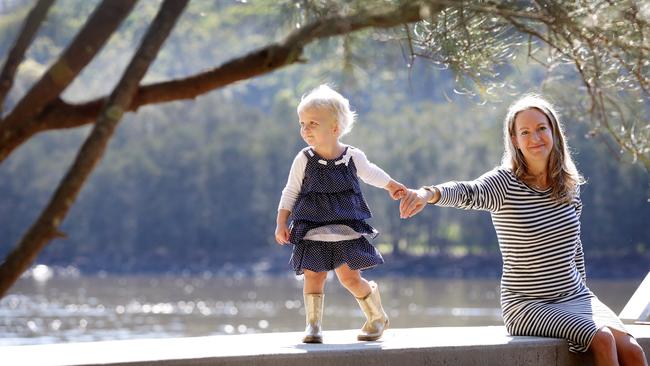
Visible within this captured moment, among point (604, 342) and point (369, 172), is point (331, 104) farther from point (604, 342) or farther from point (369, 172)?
point (604, 342)

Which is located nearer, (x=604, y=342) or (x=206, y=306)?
(x=604, y=342)

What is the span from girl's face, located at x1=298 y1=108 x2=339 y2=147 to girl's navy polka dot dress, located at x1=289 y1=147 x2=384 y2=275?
0.20 ft

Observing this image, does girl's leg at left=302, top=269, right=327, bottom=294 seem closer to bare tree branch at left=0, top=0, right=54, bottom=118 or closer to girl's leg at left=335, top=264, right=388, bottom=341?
girl's leg at left=335, top=264, right=388, bottom=341

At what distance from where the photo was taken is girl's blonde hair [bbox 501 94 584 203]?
4.13m

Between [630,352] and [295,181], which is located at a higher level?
[295,181]

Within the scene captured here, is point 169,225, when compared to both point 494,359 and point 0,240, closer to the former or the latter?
point 0,240

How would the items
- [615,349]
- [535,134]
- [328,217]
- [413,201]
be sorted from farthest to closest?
A: 1. [535,134]
2. [328,217]
3. [413,201]
4. [615,349]

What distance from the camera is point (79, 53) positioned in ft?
9.20

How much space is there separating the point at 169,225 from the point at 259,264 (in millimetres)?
4883

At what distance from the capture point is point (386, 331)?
434 cm

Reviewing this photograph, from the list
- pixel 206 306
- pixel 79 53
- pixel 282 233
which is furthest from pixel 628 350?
pixel 206 306

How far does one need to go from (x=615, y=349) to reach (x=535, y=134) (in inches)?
31.9

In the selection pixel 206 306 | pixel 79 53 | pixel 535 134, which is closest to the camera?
pixel 79 53

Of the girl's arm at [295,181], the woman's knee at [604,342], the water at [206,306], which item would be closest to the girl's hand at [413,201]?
the girl's arm at [295,181]
